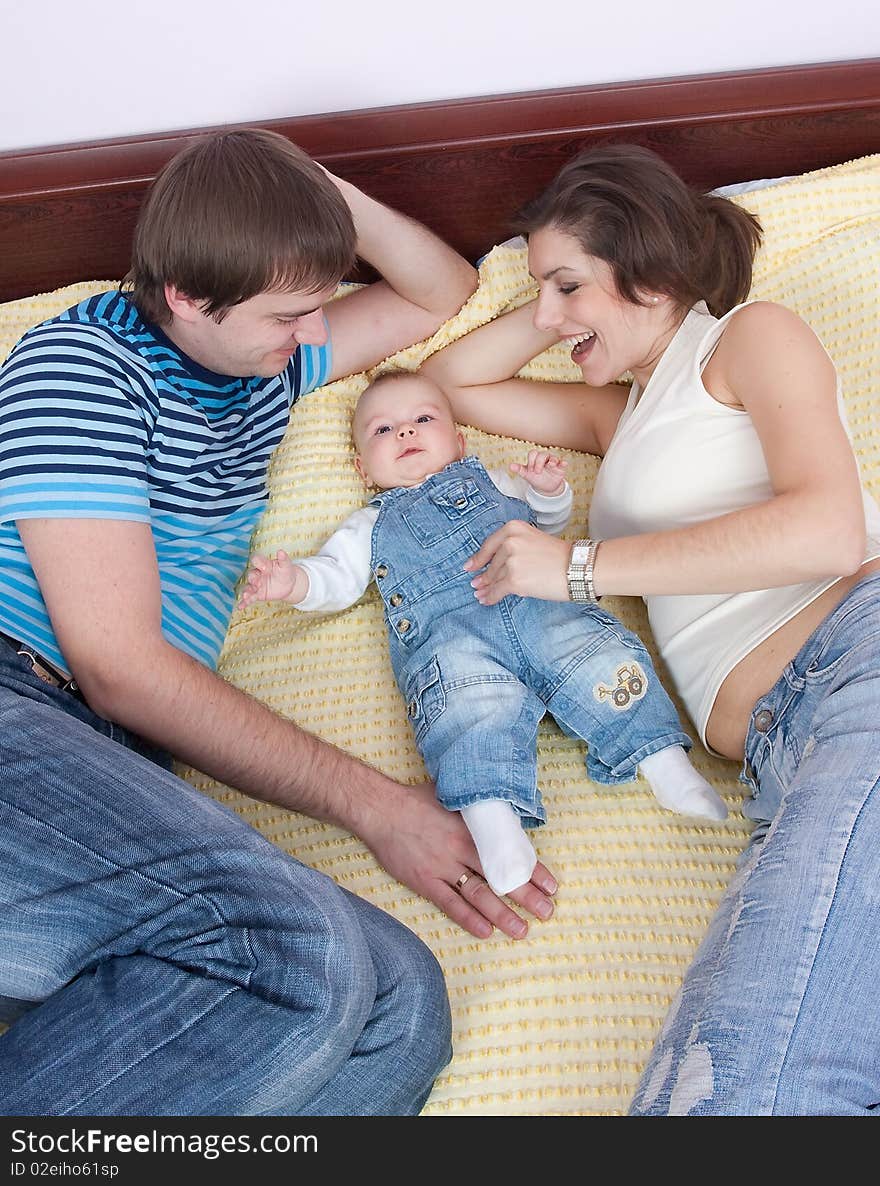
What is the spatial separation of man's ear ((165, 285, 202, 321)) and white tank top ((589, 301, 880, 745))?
657mm

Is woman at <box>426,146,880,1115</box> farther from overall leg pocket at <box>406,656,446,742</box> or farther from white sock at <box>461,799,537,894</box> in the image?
white sock at <box>461,799,537,894</box>

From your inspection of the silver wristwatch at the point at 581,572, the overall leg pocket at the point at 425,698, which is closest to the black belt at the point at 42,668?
the overall leg pocket at the point at 425,698

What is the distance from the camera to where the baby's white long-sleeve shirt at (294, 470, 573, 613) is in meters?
1.75

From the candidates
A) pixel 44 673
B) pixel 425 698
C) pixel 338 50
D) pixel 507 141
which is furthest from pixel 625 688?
pixel 338 50

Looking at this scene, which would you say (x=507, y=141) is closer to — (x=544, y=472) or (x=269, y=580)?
(x=544, y=472)

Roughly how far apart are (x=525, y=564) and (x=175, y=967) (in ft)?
2.27

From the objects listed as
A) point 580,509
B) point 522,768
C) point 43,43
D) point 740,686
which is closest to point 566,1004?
point 522,768

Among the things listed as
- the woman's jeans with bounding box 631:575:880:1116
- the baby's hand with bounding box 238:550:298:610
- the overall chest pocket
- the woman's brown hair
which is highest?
the woman's brown hair

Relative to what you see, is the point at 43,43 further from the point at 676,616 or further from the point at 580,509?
the point at 676,616

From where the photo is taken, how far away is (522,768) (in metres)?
1.51

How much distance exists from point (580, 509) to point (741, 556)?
54cm

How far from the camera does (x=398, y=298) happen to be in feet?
6.56

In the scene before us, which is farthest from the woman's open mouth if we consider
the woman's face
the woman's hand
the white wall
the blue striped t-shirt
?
the white wall

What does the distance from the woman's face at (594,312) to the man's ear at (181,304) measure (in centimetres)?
52
